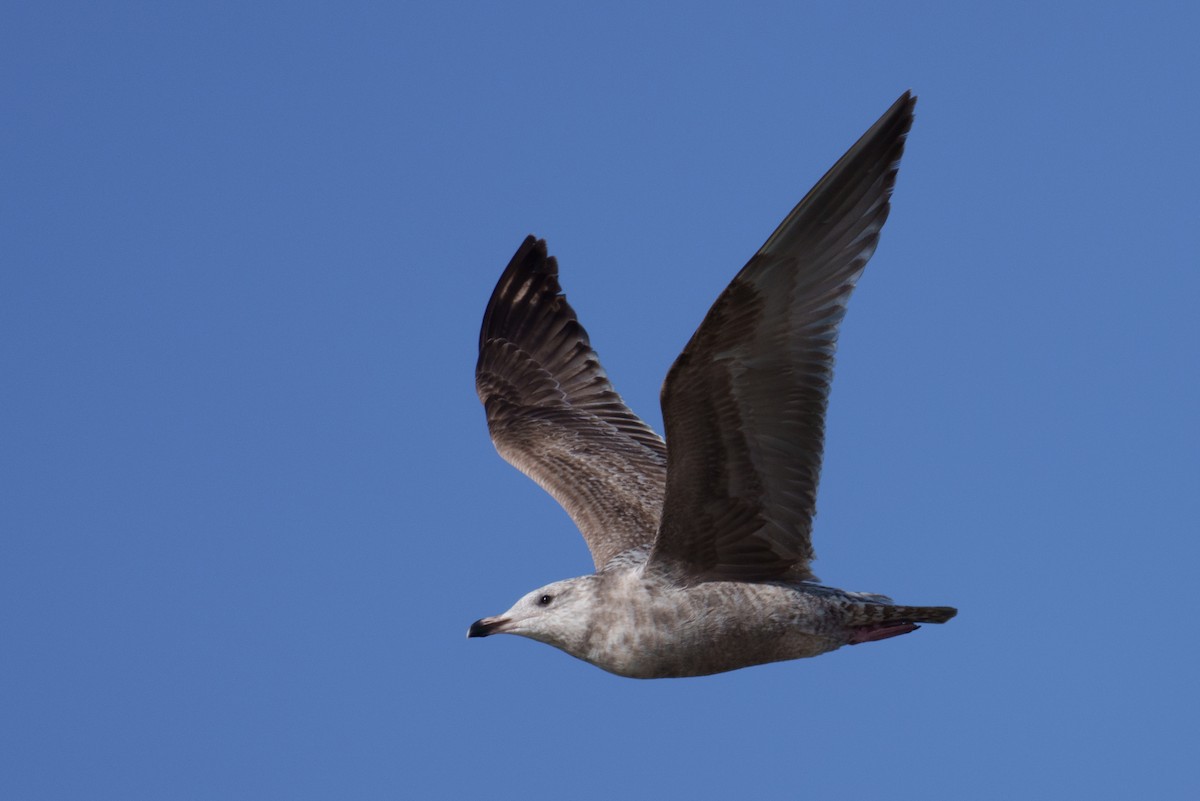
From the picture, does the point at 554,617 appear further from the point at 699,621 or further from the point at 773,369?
A: the point at 773,369

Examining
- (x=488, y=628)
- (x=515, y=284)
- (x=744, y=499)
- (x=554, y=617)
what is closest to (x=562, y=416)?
(x=515, y=284)

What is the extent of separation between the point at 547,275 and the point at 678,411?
6697 millimetres

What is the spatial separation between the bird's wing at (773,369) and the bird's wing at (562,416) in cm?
208

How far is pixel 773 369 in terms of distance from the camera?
11.1 metres

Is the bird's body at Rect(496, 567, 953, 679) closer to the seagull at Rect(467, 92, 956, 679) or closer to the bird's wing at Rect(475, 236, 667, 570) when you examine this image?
the seagull at Rect(467, 92, 956, 679)

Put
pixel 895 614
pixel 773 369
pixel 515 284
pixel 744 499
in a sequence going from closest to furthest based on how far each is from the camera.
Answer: pixel 773 369
pixel 744 499
pixel 895 614
pixel 515 284

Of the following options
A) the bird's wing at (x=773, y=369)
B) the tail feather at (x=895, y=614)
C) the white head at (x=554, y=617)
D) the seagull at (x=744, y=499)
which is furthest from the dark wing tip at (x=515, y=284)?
the tail feather at (x=895, y=614)

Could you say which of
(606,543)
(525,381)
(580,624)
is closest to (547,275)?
(525,381)

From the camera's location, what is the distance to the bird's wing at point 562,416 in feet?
47.1

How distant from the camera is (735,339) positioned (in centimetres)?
1087

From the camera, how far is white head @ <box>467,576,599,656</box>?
1212cm

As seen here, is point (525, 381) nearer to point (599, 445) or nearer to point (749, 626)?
point (599, 445)

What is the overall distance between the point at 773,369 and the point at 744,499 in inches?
43.6

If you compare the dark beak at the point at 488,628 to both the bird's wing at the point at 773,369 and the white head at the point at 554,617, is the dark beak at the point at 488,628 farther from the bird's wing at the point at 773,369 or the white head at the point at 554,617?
the bird's wing at the point at 773,369
